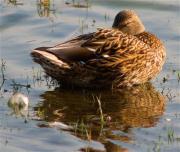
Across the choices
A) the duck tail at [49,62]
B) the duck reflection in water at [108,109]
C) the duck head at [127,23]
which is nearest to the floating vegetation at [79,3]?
the duck head at [127,23]

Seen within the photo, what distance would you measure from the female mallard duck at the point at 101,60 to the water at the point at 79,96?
0.57 feet

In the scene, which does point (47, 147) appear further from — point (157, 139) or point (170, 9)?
point (170, 9)

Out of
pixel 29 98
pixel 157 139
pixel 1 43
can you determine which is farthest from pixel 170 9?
pixel 157 139

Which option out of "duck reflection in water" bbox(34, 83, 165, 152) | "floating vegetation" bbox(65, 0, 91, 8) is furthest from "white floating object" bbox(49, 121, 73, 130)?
"floating vegetation" bbox(65, 0, 91, 8)

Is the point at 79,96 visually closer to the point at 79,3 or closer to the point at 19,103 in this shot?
the point at 19,103

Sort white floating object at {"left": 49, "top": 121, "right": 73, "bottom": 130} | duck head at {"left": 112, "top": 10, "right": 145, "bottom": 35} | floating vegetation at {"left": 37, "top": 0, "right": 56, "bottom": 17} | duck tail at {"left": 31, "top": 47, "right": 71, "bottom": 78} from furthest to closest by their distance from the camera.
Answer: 1. floating vegetation at {"left": 37, "top": 0, "right": 56, "bottom": 17}
2. duck head at {"left": 112, "top": 10, "right": 145, "bottom": 35}
3. duck tail at {"left": 31, "top": 47, "right": 71, "bottom": 78}
4. white floating object at {"left": 49, "top": 121, "right": 73, "bottom": 130}

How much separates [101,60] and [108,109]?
1020 millimetres

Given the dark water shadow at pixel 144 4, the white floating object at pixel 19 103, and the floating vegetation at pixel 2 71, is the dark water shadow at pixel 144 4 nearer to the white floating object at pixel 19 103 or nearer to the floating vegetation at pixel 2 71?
the floating vegetation at pixel 2 71

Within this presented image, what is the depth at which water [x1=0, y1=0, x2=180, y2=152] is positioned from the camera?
317 inches

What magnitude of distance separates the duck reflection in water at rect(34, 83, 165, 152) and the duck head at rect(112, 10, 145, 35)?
3.28 ft

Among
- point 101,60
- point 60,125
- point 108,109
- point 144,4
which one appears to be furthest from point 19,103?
point 144,4

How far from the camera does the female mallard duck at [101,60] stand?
33.7ft

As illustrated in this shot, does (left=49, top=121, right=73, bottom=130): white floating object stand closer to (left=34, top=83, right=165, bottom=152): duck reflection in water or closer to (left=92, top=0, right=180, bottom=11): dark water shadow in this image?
(left=34, top=83, right=165, bottom=152): duck reflection in water

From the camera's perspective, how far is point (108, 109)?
31.1 feet
